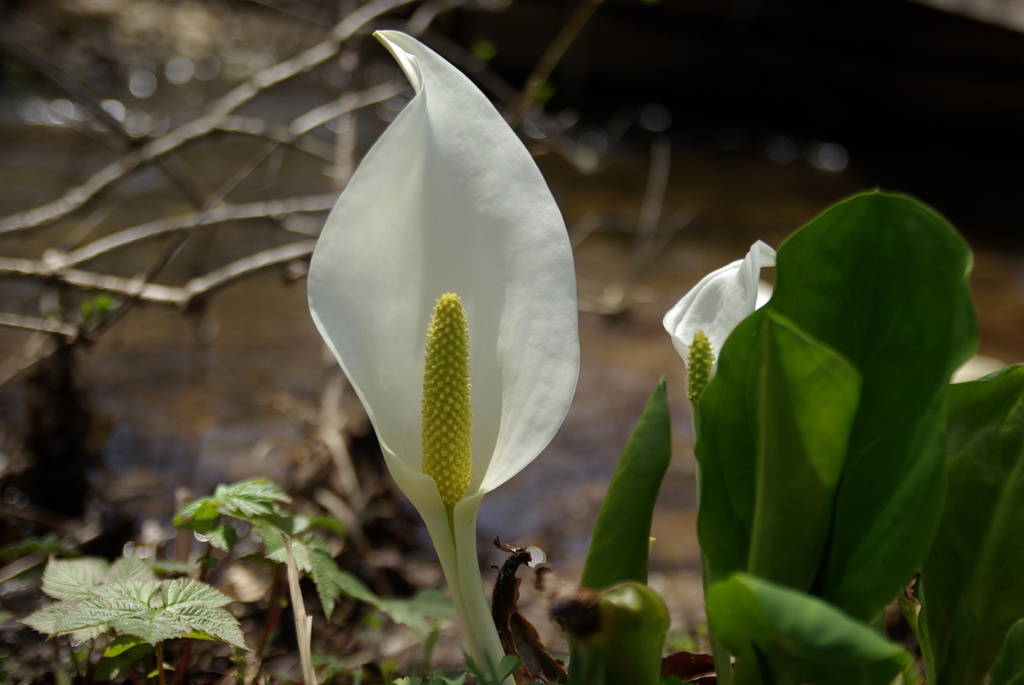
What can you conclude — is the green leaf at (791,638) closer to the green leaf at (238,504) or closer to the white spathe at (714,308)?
the white spathe at (714,308)

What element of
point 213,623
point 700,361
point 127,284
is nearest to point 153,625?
point 213,623

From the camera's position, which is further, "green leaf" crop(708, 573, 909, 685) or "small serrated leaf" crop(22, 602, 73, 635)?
"small serrated leaf" crop(22, 602, 73, 635)

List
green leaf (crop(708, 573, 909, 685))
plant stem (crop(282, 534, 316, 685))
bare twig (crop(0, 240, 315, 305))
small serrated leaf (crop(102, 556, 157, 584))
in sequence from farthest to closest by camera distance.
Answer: bare twig (crop(0, 240, 315, 305)) → small serrated leaf (crop(102, 556, 157, 584)) → plant stem (crop(282, 534, 316, 685)) → green leaf (crop(708, 573, 909, 685))

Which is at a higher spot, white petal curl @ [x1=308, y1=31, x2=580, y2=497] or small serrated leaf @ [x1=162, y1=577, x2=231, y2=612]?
white petal curl @ [x1=308, y1=31, x2=580, y2=497]

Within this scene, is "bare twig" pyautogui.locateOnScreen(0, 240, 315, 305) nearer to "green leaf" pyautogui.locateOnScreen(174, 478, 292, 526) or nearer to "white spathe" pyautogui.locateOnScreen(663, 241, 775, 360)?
"green leaf" pyautogui.locateOnScreen(174, 478, 292, 526)

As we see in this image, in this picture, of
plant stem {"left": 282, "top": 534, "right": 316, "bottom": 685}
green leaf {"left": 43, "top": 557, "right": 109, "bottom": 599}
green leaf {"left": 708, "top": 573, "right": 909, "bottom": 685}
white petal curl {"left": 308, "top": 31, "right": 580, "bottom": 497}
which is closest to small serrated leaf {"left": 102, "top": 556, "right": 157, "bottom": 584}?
green leaf {"left": 43, "top": 557, "right": 109, "bottom": 599}

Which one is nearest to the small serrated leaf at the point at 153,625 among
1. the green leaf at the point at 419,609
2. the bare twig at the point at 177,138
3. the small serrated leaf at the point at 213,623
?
the small serrated leaf at the point at 213,623

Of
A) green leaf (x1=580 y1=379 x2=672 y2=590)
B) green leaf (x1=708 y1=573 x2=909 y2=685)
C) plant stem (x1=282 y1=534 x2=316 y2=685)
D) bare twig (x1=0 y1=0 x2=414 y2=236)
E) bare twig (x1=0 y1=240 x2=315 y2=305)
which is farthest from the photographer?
bare twig (x1=0 y1=0 x2=414 y2=236)

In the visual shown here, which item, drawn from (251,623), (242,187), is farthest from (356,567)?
(242,187)
